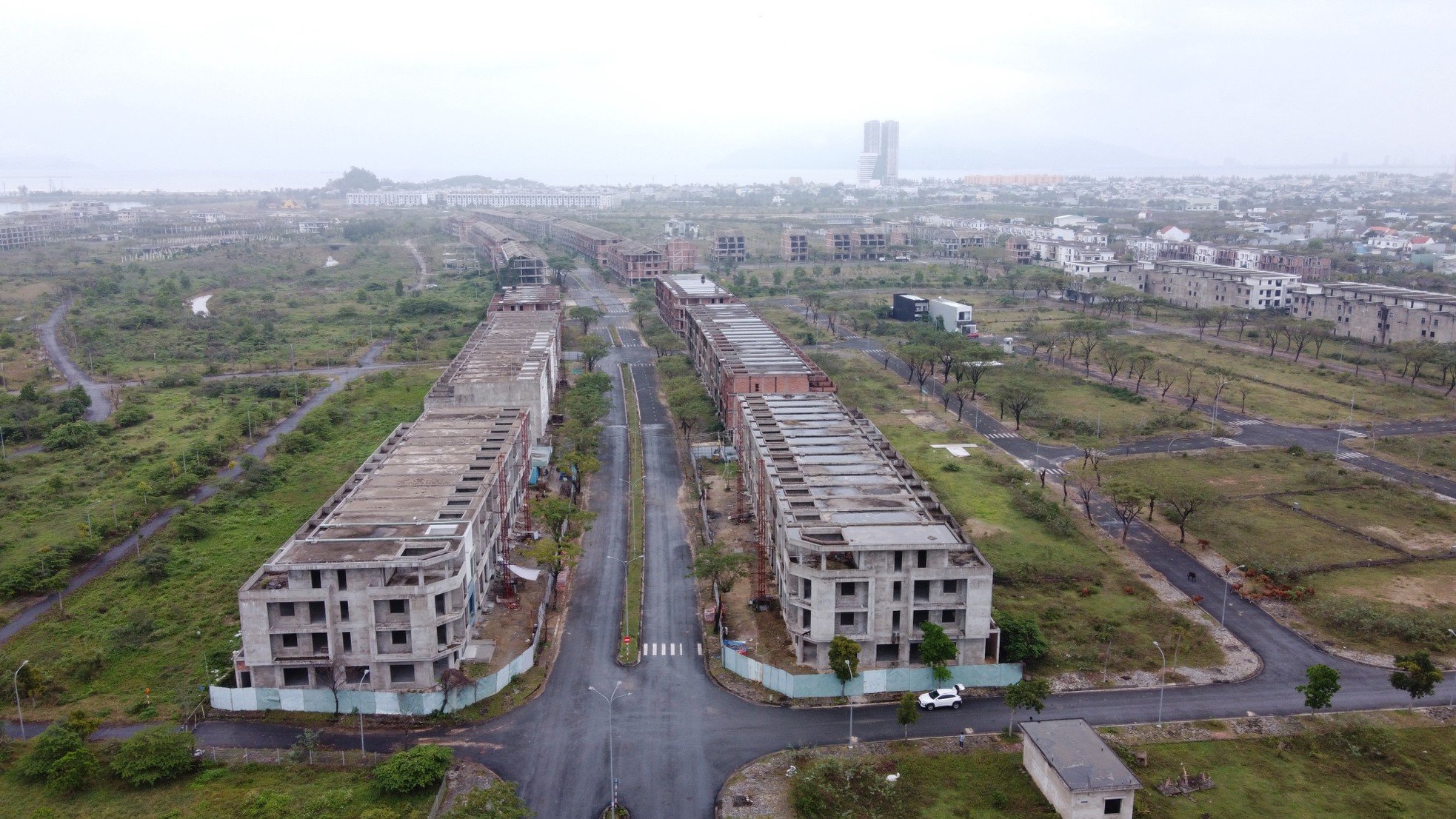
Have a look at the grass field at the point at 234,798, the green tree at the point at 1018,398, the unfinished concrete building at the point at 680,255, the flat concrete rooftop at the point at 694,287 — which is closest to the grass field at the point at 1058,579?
the green tree at the point at 1018,398

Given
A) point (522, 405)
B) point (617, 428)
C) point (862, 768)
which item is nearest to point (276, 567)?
point (862, 768)

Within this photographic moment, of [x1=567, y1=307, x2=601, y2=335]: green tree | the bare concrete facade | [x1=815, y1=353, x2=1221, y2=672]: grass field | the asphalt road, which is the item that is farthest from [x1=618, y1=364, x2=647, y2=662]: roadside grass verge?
the bare concrete facade

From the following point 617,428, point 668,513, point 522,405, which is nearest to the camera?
point 668,513

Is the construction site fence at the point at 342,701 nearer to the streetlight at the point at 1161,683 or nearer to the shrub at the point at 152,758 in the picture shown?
the shrub at the point at 152,758

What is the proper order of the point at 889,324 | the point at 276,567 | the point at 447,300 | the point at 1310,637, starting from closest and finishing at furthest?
the point at 276,567, the point at 1310,637, the point at 889,324, the point at 447,300

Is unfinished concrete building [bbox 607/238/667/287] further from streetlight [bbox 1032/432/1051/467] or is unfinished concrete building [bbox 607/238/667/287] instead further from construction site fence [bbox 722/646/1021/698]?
construction site fence [bbox 722/646/1021/698]

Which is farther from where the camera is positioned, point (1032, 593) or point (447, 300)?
point (447, 300)

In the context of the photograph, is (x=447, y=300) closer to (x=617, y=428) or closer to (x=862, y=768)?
(x=617, y=428)
